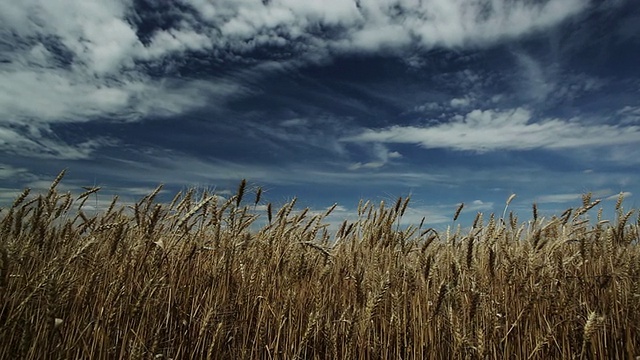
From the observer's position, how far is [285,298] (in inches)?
128

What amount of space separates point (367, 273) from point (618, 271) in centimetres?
223

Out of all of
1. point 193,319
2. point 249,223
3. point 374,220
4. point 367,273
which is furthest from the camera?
point 374,220

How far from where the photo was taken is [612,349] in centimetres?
315

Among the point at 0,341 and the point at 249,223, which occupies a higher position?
the point at 249,223

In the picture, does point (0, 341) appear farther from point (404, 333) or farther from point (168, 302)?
point (404, 333)

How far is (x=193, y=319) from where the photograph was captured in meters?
3.21

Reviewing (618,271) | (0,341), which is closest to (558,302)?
(618,271)

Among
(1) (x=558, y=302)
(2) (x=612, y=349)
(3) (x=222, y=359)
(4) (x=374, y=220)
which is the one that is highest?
(4) (x=374, y=220)

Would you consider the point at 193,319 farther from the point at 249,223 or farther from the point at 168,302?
the point at 249,223

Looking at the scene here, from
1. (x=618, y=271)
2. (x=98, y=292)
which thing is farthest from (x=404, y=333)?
(x=98, y=292)

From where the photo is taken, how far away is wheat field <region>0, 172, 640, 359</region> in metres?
2.74

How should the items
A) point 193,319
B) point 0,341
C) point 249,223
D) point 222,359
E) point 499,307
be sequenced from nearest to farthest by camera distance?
point 0,341 < point 222,359 < point 193,319 < point 499,307 < point 249,223

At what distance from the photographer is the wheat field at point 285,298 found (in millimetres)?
2736

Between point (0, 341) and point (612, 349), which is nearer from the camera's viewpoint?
point (0, 341)
